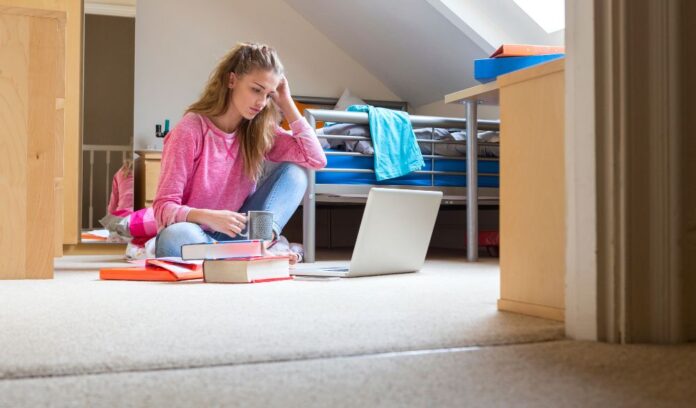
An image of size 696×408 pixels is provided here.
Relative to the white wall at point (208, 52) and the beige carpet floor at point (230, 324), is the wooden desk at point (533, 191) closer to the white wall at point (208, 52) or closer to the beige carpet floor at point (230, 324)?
the beige carpet floor at point (230, 324)

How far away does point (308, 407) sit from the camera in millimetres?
622

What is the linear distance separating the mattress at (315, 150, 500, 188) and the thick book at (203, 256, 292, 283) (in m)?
0.98

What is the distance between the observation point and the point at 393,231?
1.93m

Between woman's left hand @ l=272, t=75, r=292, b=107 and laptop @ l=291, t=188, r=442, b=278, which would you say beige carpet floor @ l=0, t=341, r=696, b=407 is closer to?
laptop @ l=291, t=188, r=442, b=278

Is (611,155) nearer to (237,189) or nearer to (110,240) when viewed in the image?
(237,189)

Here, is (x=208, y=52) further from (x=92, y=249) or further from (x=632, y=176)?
(x=632, y=176)

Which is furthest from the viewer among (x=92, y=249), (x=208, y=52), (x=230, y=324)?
(x=208, y=52)

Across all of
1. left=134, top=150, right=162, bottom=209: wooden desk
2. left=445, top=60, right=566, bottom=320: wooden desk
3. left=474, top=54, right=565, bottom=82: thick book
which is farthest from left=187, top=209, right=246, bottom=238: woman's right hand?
left=134, top=150, right=162, bottom=209: wooden desk

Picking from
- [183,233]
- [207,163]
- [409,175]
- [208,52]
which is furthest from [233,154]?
[208,52]

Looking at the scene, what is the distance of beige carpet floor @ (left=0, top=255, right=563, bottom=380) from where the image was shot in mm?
799

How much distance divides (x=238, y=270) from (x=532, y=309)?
31.9 inches

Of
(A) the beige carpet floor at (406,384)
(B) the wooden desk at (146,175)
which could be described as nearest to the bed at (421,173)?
(B) the wooden desk at (146,175)

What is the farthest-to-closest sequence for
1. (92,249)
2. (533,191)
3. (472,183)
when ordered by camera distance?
(92,249)
(472,183)
(533,191)

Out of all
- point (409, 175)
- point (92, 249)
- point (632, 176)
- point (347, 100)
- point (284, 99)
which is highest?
point (347, 100)
